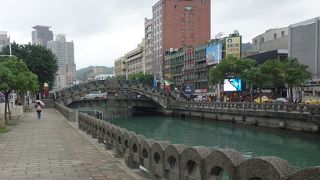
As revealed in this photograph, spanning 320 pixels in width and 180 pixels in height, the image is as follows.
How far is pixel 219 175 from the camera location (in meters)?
6.68

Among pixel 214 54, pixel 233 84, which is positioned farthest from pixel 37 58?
pixel 214 54

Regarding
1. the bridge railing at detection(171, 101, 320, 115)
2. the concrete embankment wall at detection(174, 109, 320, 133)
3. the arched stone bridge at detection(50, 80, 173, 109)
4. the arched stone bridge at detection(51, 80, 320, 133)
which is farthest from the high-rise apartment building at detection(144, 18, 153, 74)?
the concrete embankment wall at detection(174, 109, 320, 133)

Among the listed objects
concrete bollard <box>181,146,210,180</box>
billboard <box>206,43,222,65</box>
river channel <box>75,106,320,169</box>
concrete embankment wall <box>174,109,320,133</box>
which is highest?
billboard <box>206,43,222,65</box>

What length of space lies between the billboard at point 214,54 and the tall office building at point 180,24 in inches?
1323

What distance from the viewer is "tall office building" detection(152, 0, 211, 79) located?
456 ft

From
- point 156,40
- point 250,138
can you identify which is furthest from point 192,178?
point 156,40

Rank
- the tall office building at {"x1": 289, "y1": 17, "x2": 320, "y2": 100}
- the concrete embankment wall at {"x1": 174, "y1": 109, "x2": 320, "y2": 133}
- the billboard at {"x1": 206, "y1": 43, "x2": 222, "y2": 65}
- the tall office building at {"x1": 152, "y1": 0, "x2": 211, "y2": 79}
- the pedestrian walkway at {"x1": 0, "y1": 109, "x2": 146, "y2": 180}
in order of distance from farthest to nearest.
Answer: the tall office building at {"x1": 152, "y1": 0, "x2": 211, "y2": 79} → the billboard at {"x1": 206, "y1": 43, "x2": 222, "y2": 65} → the tall office building at {"x1": 289, "y1": 17, "x2": 320, "y2": 100} → the concrete embankment wall at {"x1": 174, "y1": 109, "x2": 320, "y2": 133} → the pedestrian walkway at {"x1": 0, "y1": 109, "x2": 146, "y2": 180}

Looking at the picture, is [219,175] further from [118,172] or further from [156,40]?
[156,40]

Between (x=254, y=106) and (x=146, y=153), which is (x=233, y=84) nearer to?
(x=254, y=106)

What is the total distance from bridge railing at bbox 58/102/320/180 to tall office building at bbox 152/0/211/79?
411 feet

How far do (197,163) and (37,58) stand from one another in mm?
66540

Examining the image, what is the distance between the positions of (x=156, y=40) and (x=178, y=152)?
140404 mm

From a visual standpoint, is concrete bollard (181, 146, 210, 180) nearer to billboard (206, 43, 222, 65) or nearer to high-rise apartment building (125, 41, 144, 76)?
billboard (206, 43, 222, 65)

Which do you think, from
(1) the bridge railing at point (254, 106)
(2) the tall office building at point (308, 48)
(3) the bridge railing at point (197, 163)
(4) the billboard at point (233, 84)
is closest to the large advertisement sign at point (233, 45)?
(4) the billboard at point (233, 84)
